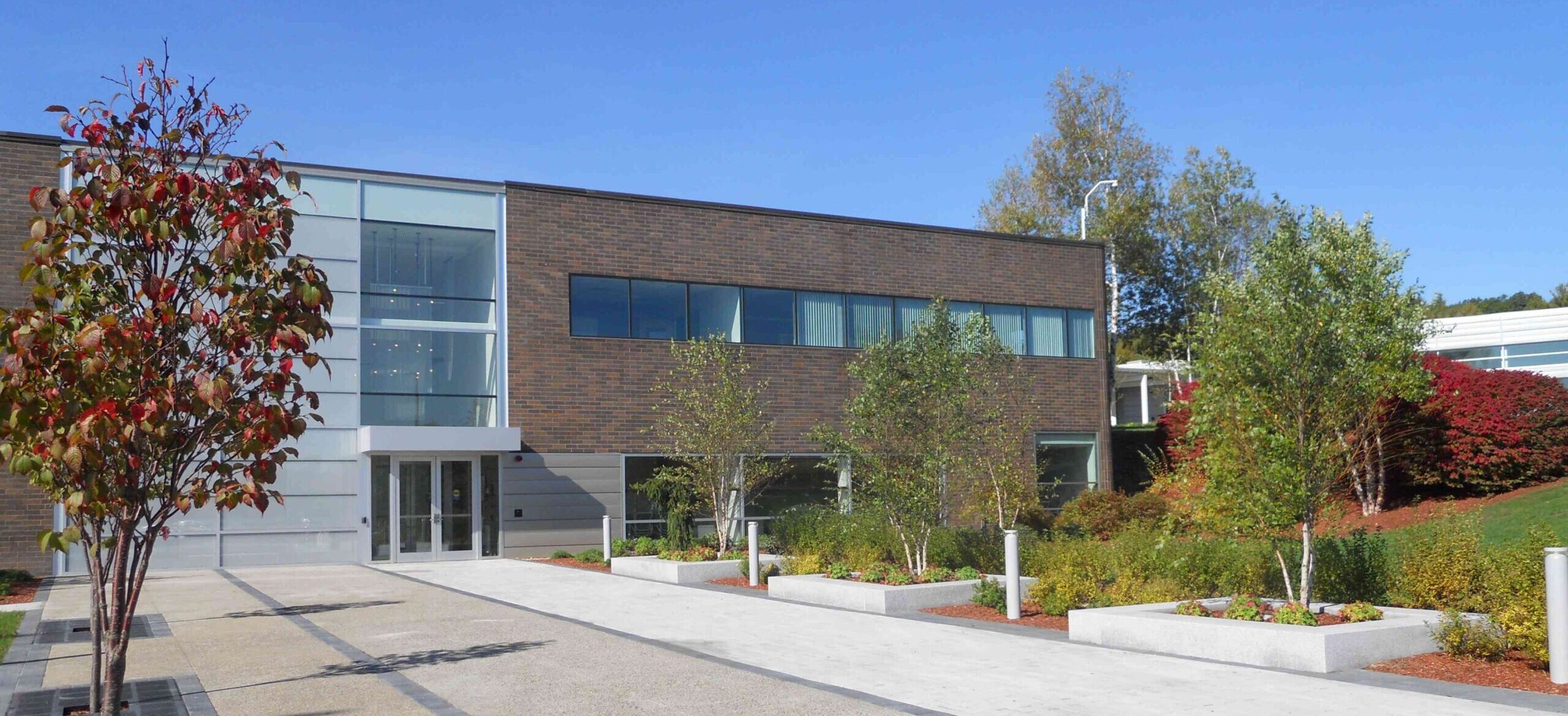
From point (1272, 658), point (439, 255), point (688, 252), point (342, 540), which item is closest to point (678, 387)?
point (688, 252)

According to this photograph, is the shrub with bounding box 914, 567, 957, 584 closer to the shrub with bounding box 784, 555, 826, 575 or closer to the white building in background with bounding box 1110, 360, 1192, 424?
the shrub with bounding box 784, 555, 826, 575

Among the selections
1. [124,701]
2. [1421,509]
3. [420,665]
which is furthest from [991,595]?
[1421,509]

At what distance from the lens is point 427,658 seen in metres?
11.2

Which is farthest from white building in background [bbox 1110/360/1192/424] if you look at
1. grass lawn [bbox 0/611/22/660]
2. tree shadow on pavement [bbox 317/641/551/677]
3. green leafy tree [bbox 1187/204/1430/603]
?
grass lawn [bbox 0/611/22/660]

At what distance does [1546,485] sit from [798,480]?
14699 mm

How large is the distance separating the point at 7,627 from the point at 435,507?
10.9 metres

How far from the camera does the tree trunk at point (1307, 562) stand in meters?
11.2

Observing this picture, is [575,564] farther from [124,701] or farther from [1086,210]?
[1086,210]

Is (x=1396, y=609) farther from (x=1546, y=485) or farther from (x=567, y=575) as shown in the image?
(x=1546, y=485)

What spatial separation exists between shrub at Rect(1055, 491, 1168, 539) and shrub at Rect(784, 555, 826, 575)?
28.6ft

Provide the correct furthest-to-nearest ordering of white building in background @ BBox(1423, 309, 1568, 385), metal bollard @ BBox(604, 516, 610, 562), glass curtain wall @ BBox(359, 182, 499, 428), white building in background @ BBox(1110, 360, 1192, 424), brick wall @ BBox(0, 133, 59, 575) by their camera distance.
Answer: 1. white building in background @ BBox(1423, 309, 1568, 385)
2. white building in background @ BBox(1110, 360, 1192, 424)
3. glass curtain wall @ BBox(359, 182, 499, 428)
4. metal bollard @ BBox(604, 516, 610, 562)
5. brick wall @ BBox(0, 133, 59, 575)

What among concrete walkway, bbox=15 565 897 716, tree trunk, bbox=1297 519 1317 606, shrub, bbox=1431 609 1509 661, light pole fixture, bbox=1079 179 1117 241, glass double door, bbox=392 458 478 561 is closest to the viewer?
concrete walkway, bbox=15 565 897 716

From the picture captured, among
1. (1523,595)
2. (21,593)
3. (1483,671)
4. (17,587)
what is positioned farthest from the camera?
(17,587)

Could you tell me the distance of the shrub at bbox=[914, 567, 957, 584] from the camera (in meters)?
15.6
